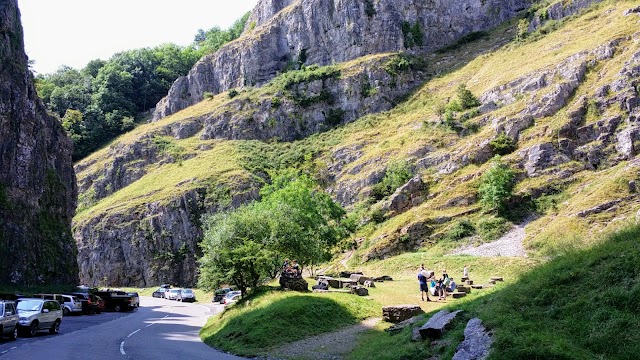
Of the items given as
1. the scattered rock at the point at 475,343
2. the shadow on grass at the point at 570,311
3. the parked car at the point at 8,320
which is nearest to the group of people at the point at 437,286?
the shadow on grass at the point at 570,311

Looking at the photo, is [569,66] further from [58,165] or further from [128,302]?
[58,165]

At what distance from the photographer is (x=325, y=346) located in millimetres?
16766

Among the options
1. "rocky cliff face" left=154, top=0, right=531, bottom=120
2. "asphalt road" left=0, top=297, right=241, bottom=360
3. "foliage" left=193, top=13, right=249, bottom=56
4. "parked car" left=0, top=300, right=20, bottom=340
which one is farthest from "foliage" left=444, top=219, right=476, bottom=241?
"foliage" left=193, top=13, right=249, bottom=56

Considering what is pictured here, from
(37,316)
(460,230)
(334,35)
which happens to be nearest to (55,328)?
(37,316)

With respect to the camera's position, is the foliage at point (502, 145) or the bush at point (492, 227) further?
the foliage at point (502, 145)

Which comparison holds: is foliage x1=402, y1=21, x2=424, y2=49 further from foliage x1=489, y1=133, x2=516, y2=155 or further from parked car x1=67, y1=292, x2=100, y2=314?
parked car x1=67, y1=292, x2=100, y2=314

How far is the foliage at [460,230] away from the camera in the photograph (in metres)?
45.6

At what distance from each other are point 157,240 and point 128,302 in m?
24.4

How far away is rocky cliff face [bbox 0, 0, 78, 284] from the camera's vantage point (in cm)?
4059

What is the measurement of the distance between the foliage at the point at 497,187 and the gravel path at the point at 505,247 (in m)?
2.79

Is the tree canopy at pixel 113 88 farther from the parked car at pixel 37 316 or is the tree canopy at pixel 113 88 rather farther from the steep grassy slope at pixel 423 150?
the parked car at pixel 37 316

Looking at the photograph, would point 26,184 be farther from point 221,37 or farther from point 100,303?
point 221,37

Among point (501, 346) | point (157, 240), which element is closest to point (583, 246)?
point (501, 346)

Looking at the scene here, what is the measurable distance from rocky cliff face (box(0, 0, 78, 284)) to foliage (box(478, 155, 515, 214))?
133ft
